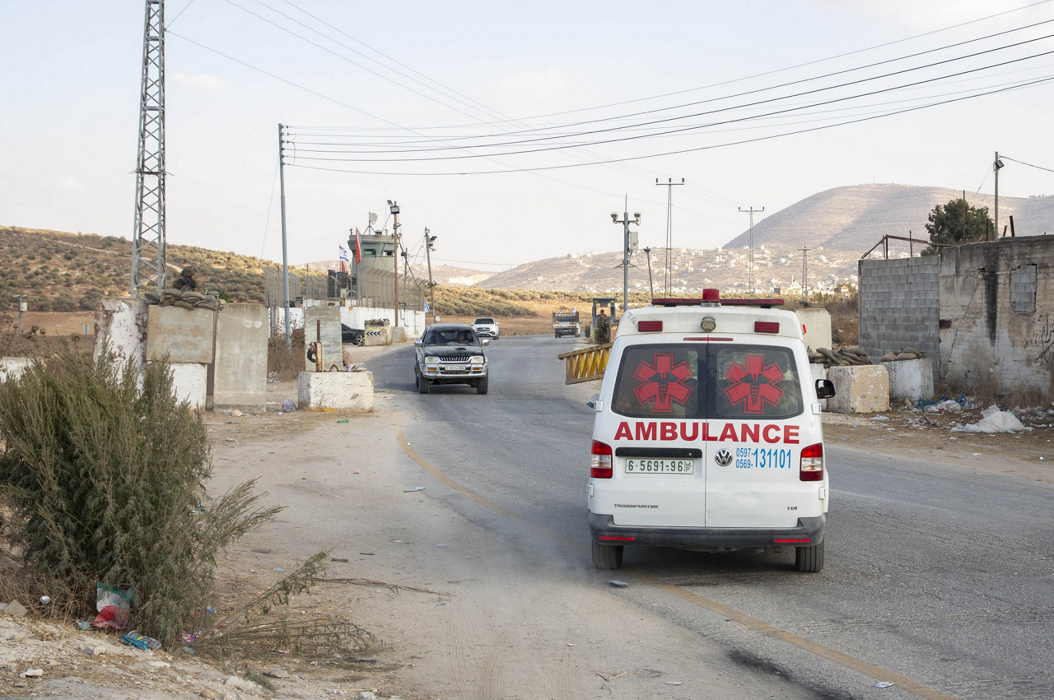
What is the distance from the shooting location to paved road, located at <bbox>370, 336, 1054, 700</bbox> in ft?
17.0

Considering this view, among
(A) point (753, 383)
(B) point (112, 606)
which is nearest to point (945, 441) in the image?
(A) point (753, 383)

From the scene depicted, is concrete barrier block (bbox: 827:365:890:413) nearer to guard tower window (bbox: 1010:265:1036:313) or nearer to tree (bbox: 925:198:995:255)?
guard tower window (bbox: 1010:265:1036:313)

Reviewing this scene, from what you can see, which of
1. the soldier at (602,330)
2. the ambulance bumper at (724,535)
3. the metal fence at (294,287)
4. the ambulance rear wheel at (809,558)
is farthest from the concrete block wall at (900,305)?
the metal fence at (294,287)

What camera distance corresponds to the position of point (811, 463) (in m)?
6.74

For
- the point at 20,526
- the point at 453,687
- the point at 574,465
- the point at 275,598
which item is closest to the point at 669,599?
the point at 453,687

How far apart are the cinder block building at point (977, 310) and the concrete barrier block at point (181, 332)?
16.8 meters

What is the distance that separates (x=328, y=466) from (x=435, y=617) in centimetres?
715

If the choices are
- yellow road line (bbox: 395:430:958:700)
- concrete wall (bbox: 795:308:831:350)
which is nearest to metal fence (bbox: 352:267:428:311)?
concrete wall (bbox: 795:308:831:350)

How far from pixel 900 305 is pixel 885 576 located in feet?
60.9

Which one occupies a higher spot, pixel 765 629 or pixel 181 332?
pixel 181 332

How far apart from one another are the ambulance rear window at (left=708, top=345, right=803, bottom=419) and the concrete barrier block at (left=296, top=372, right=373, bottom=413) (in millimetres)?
13988

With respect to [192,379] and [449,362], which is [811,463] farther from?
[449,362]

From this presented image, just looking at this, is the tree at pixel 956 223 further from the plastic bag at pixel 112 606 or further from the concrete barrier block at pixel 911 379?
the plastic bag at pixel 112 606

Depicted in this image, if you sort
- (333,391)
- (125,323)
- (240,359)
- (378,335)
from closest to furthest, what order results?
(125,323) < (240,359) < (333,391) < (378,335)
